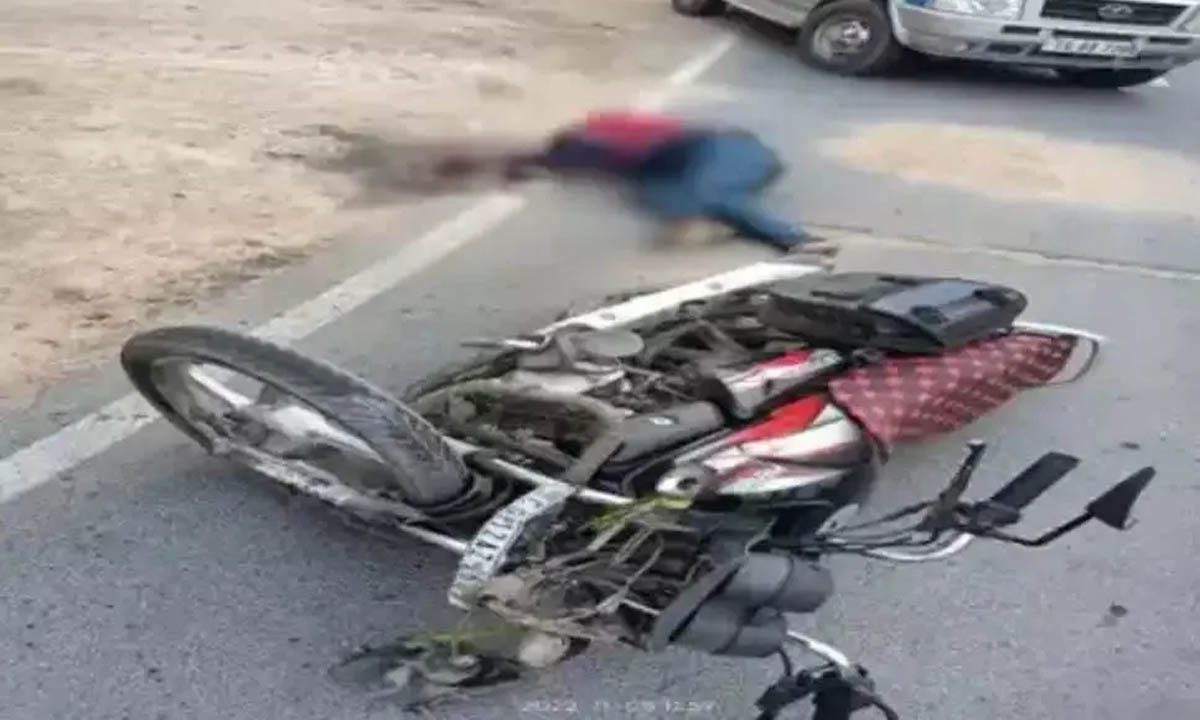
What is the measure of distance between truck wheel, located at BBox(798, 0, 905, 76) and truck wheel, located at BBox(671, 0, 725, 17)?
1921 mm

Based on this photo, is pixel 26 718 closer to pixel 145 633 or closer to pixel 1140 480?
pixel 145 633

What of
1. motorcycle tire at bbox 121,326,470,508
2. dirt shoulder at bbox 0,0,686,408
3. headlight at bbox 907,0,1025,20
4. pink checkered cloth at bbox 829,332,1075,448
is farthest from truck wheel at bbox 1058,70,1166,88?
motorcycle tire at bbox 121,326,470,508

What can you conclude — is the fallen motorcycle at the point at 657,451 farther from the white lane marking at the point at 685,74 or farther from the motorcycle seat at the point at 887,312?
the white lane marking at the point at 685,74

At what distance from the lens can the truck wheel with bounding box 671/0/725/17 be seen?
13.5 meters

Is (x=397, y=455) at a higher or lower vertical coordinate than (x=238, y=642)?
higher

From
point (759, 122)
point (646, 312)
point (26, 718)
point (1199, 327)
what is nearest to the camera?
point (26, 718)

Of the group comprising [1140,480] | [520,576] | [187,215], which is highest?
[1140,480]

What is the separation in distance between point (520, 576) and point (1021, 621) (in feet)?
4.32

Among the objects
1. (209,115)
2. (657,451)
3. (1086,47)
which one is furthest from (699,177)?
(1086,47)

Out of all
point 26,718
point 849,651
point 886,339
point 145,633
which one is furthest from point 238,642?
point 886,339

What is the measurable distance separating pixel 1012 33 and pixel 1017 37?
56mm

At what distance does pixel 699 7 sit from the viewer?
13.5 m

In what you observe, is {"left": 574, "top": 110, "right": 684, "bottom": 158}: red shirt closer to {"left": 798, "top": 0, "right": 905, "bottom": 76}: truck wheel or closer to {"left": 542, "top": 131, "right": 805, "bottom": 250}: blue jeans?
{"left": 542, "top": 131, "right": 805, "bottom": 250}: blue jeans

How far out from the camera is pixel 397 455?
3508 mm
